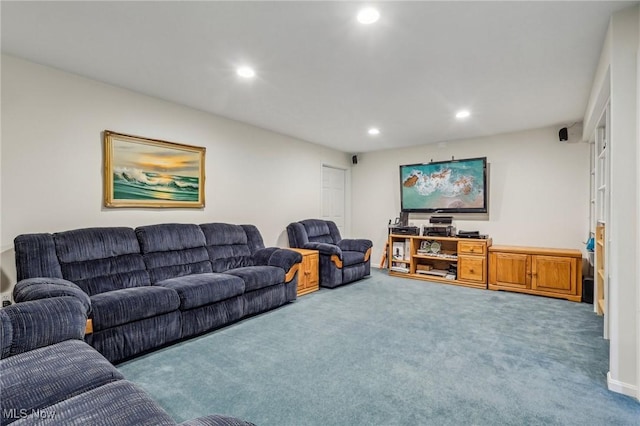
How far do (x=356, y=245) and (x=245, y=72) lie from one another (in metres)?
3.33

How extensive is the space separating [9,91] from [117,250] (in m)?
1.56

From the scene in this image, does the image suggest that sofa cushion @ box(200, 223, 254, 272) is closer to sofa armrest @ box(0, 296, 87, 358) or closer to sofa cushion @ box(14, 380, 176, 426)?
sofa armrest @ box(0, 296, 87, 358)

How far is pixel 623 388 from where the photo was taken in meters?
1.98

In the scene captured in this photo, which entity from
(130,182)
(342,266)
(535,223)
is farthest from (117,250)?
(535,223)

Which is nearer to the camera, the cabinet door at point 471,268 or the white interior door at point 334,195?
the cabinet door at point 471,268

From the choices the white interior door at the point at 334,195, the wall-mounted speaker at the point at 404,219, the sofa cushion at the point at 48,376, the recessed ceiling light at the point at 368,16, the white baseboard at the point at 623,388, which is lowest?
the white baseboard at the point at 623,388

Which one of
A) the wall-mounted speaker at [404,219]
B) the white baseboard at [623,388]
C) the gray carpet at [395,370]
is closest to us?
the gray carpet at [395,370]

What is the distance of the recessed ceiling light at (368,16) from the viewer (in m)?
2.00

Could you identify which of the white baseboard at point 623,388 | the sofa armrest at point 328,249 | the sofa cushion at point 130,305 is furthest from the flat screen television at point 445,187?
the sofa cushion at point 130,305

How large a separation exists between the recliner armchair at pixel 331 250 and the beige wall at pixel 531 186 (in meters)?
1.47

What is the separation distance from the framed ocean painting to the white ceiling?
1.90 feet

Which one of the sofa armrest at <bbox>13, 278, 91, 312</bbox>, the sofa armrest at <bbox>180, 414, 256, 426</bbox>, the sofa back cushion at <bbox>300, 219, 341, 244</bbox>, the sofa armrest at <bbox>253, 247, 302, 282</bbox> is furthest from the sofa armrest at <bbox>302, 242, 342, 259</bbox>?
the sofa armrest at <bbox>180, 414, 256, 426</bbox>

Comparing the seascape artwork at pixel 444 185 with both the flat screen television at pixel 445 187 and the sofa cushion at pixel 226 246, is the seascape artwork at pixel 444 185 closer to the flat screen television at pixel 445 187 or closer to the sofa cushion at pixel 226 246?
the flat screen television at pixel 445 187

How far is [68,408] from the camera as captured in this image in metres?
1.07
